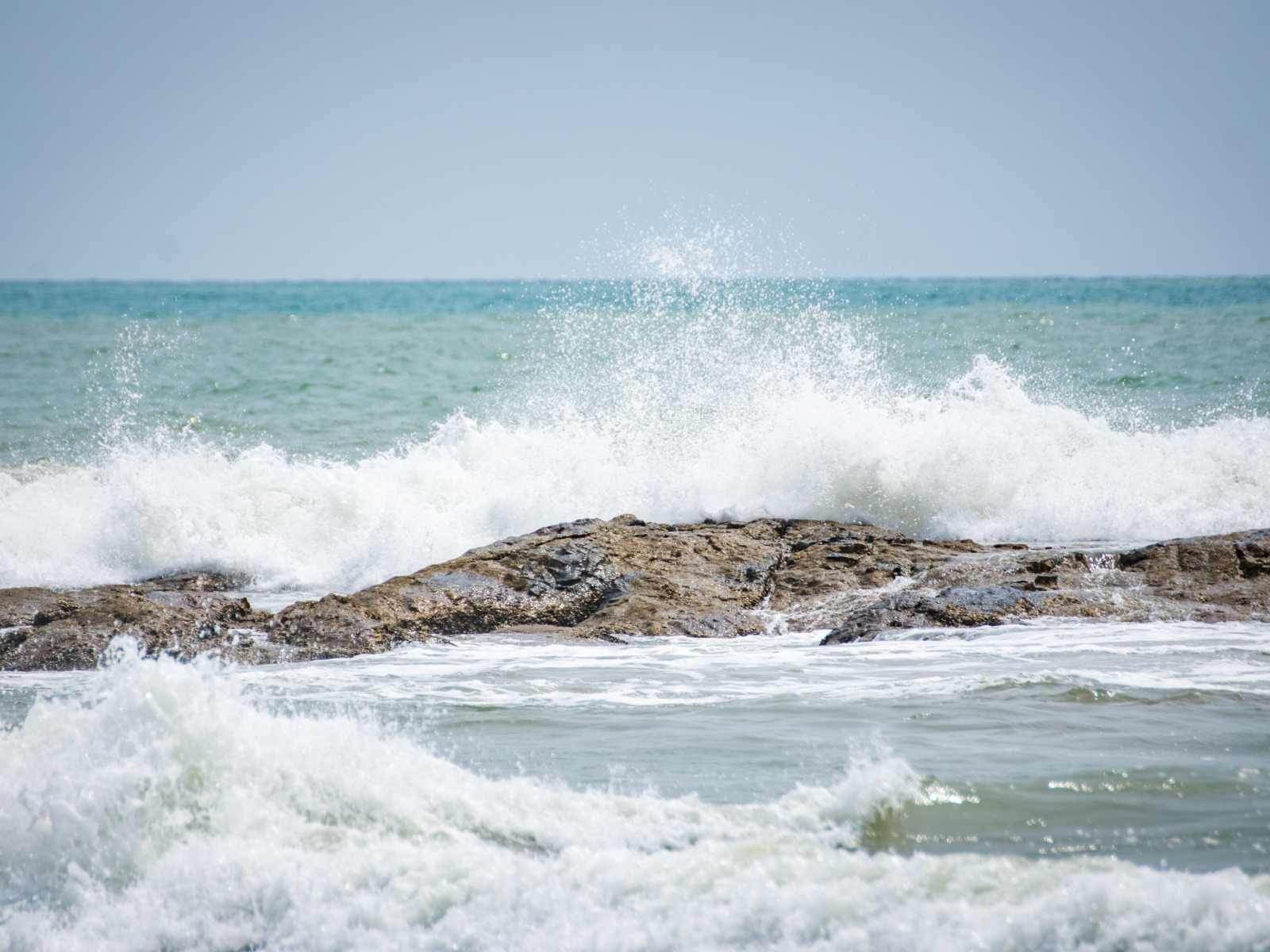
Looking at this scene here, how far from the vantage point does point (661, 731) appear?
3633 mm

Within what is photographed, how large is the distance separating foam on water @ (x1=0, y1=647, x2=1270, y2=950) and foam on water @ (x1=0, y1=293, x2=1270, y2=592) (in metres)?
3.98

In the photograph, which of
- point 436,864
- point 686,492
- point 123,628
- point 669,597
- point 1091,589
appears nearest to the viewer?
point 436,864

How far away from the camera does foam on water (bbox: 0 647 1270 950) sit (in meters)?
2.30

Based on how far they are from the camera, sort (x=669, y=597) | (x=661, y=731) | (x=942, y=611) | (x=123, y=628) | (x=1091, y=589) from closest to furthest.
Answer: (x=661, y=731)
(x=123, y=628)
(x=942, y=611)
(x=1091, y=589)
(x=669, y=597)

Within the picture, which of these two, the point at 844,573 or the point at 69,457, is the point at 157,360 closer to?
the point at 69,457

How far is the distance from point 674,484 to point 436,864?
5062 mm

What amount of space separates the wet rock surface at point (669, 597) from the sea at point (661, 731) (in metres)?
0.22

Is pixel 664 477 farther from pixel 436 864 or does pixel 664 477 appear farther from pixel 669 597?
pixel 436 864

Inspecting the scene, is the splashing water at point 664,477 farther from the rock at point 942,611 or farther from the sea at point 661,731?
the rock at point 942,611

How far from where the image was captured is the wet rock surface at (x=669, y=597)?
493 cm

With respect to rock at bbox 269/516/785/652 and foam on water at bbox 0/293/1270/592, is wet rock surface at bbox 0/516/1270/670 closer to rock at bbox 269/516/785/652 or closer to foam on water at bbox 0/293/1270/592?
rock at bbox 269/516/785/652

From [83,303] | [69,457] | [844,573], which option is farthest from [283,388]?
[83,303]

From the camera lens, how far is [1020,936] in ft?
7.31

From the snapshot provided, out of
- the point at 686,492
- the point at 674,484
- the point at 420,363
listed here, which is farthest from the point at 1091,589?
the point at 420,363
